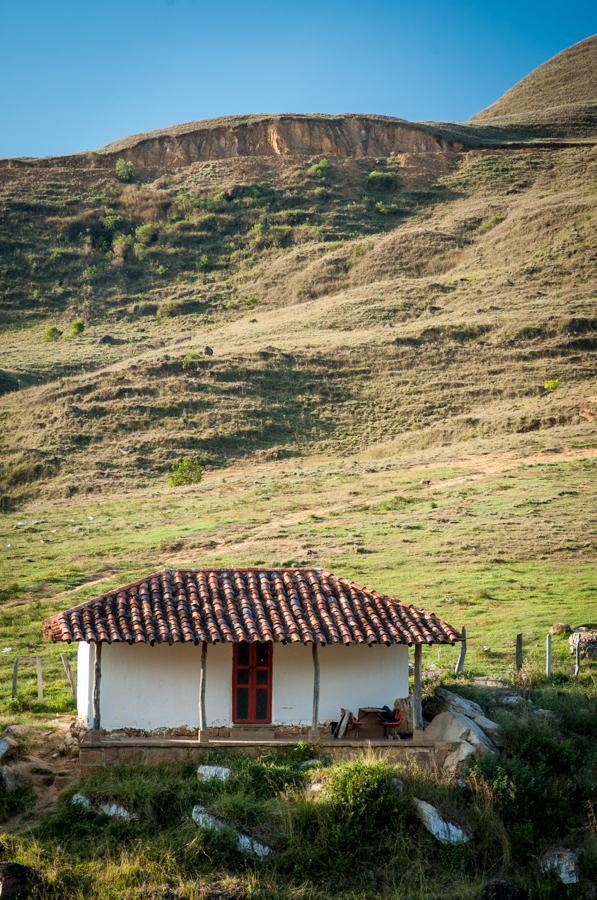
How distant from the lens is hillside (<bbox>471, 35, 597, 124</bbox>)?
17438cm

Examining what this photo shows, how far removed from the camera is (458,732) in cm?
2238

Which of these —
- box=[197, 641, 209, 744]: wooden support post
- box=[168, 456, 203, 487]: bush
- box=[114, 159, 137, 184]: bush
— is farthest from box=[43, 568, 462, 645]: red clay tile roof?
box=[114, 159, 137, 184]: bush

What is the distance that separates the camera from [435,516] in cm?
4550

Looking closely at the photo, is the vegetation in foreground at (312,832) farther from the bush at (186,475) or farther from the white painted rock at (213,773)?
the bush at (186,475)

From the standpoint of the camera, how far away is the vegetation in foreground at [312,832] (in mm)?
18703

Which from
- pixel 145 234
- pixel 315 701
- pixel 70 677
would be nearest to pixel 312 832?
Result: pixel 315 701

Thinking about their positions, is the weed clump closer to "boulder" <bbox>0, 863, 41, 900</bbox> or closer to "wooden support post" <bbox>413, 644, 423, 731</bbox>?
"wooden support post" <bbox>413, 644, 423, 731</bbox>

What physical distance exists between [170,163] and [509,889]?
419 ft

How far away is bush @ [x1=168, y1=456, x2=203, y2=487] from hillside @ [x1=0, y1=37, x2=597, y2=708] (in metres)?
0.69

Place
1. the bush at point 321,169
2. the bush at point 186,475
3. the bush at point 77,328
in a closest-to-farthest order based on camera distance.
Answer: the bush at point 186,475 → the bush at point 77,328 → the bush at point 321,169

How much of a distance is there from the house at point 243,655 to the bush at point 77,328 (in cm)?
7372

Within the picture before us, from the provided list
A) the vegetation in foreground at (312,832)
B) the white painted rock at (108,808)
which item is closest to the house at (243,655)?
the vegetation in foreground at (312,832)

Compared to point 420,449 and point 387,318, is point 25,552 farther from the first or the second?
point 387,318

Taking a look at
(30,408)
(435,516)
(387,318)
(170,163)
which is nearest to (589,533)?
(435,516)
